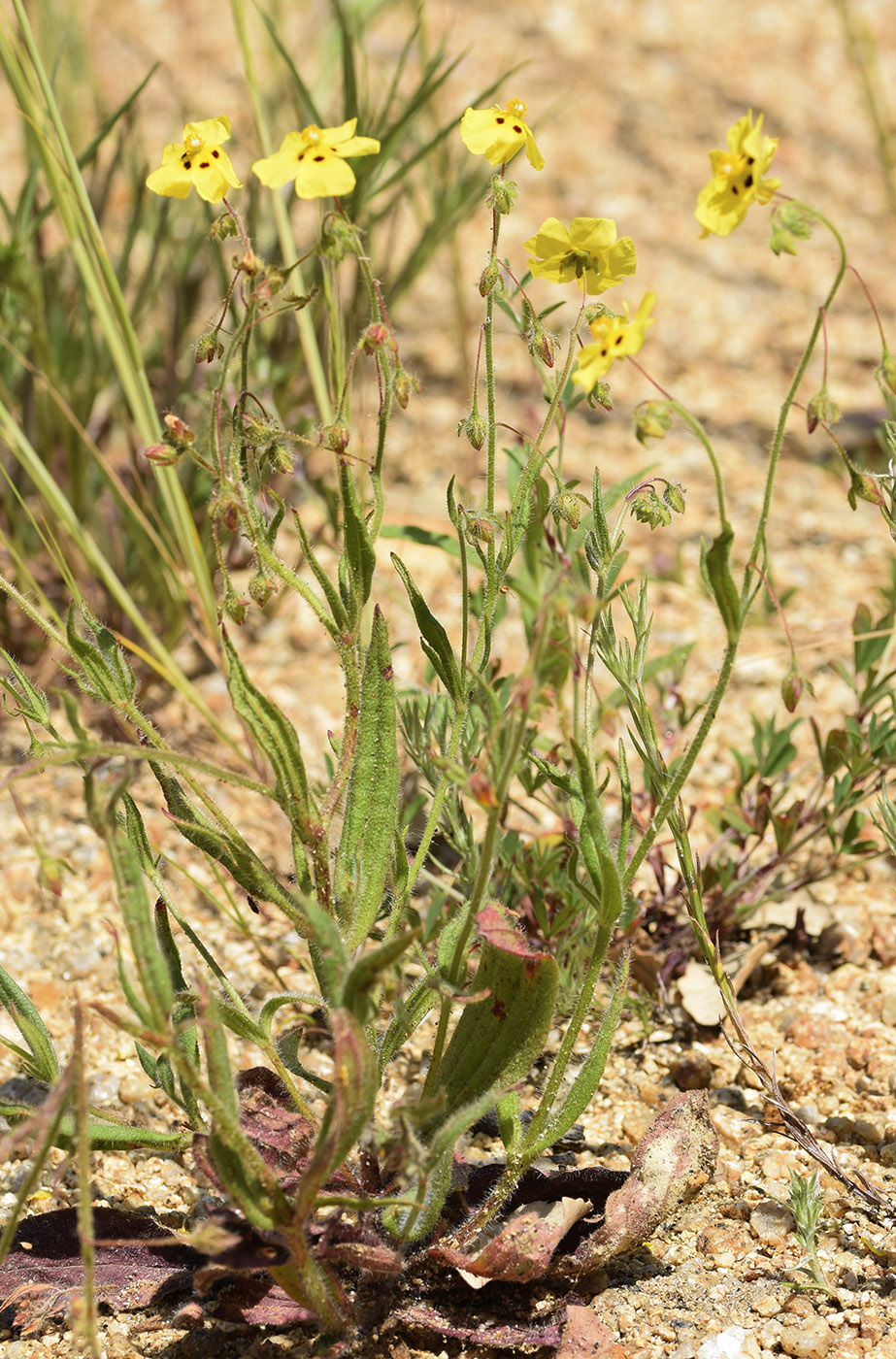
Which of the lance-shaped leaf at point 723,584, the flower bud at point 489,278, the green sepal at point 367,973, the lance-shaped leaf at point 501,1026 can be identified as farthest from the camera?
the lance-shaped leaf at point 501,1026

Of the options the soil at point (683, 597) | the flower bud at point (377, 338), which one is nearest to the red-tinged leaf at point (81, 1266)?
the soil at point (683, 597)

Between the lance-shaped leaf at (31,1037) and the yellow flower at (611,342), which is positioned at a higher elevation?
the yellow flower at (611,342)

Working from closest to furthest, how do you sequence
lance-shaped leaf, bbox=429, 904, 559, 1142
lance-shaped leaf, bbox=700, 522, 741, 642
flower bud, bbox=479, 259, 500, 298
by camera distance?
lance-shaped leaf, bbox=700, 522, 741, 642 < flower bud, bbox=479, 259, 500, 298 < lance-shaped leaf, bbox=429, 904, 559, 1142

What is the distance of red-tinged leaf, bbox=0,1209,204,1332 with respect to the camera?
1.53 metres

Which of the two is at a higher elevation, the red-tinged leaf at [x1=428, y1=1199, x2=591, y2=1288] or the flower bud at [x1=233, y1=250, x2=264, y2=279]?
the flower bud at [x1=233, y1=250, x2=264, y2=279]

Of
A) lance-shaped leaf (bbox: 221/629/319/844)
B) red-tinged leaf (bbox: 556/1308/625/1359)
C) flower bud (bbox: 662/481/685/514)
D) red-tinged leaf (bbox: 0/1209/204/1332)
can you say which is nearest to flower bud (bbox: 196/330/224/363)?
lance-shaped leaf (bbox: 221/629/319/844)

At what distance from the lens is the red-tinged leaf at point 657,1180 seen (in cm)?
150

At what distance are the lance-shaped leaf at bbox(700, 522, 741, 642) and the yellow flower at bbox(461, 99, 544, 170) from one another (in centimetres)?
48

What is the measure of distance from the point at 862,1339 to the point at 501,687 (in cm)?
95

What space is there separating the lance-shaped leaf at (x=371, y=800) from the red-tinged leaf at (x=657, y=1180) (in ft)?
1.44

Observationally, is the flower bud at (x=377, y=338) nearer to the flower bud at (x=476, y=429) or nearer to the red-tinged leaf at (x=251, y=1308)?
the flower bud at (x=476, y=429)

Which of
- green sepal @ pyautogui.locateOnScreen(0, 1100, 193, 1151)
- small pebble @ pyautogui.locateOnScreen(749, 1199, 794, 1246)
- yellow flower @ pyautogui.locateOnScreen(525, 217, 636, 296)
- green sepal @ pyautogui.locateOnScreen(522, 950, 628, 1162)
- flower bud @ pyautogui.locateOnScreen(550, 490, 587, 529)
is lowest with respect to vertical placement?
green sepal @ pyautogui.locateOnScreen(0, 1100, 193, 1151)

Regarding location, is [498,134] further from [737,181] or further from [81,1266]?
[81,1266]

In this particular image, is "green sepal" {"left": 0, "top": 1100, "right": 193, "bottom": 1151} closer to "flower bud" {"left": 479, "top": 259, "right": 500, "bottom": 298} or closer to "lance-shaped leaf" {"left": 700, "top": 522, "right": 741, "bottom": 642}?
"lance-shaped leaf" {"left": 700, "top": 522, "right": 741, "bottom": 642}
